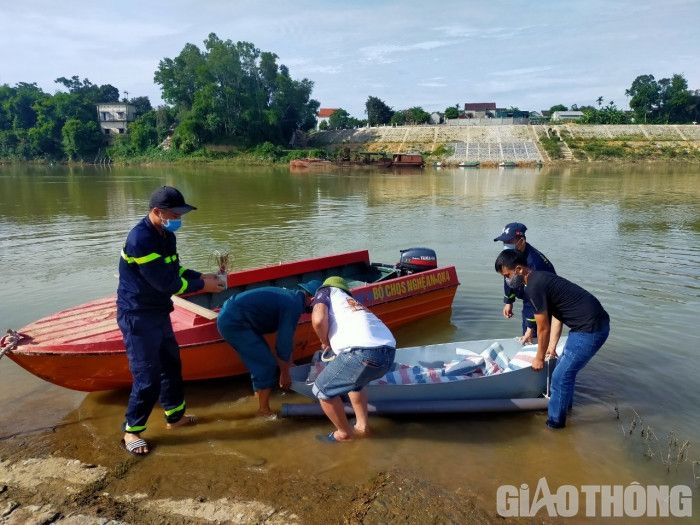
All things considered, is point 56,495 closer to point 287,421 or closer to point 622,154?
point 287,421

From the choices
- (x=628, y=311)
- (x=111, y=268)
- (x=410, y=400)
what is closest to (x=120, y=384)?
(x=410, y=400)

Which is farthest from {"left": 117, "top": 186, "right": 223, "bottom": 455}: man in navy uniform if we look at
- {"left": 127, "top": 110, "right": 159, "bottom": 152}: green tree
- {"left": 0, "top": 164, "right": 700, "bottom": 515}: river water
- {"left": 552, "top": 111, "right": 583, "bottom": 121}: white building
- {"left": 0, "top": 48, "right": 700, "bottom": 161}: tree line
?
{"left": 552, "top": 111, "right": 583, "bottom": 121}: white building

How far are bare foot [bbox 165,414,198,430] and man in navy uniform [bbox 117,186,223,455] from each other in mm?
391

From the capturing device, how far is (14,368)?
606 centimetres

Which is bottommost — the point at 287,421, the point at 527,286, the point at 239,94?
the point at 287,421

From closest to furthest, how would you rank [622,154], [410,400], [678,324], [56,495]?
[56,495] → [410,400] → [678,324] → [622,154]

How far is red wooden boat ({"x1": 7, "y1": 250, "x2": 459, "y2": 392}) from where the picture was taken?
16.1 feet

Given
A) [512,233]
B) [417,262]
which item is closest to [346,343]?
[512,233]

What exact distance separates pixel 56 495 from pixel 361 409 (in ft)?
8.10

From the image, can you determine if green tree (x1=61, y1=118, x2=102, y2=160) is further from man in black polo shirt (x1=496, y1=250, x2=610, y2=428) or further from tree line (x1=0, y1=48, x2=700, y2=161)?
man in black polo shirt (x1=496, y1=250, x2=610, y2=428)

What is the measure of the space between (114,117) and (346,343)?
88415 mm

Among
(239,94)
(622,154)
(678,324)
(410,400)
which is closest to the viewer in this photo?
(410,400)

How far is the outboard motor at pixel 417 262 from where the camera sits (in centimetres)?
805

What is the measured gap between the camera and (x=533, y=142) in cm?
5866
